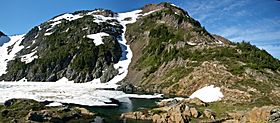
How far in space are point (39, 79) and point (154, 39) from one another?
45927mm

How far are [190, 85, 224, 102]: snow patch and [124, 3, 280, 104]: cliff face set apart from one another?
3.77 feet

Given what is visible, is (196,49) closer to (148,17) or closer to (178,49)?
(178,49)

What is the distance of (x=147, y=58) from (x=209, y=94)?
55560mm

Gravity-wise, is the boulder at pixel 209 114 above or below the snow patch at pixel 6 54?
below

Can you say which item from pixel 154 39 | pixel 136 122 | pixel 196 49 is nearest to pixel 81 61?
pixel 154 39

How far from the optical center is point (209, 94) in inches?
2670

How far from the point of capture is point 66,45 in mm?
154625

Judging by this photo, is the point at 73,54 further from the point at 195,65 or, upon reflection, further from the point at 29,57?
the point at 195,65

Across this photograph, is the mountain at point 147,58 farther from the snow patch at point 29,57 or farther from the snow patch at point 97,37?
the snow patch at point 97,37

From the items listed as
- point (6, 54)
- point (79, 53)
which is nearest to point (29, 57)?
point (79, 53)

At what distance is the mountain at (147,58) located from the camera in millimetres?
76062

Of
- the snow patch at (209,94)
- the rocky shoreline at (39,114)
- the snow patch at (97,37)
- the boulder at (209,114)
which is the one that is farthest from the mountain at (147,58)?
the rocky shoreline at (39,114)

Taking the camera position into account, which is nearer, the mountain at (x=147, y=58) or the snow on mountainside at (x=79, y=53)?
the mountain at (x=147, y=58)

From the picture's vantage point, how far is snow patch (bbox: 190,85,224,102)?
63.8m
